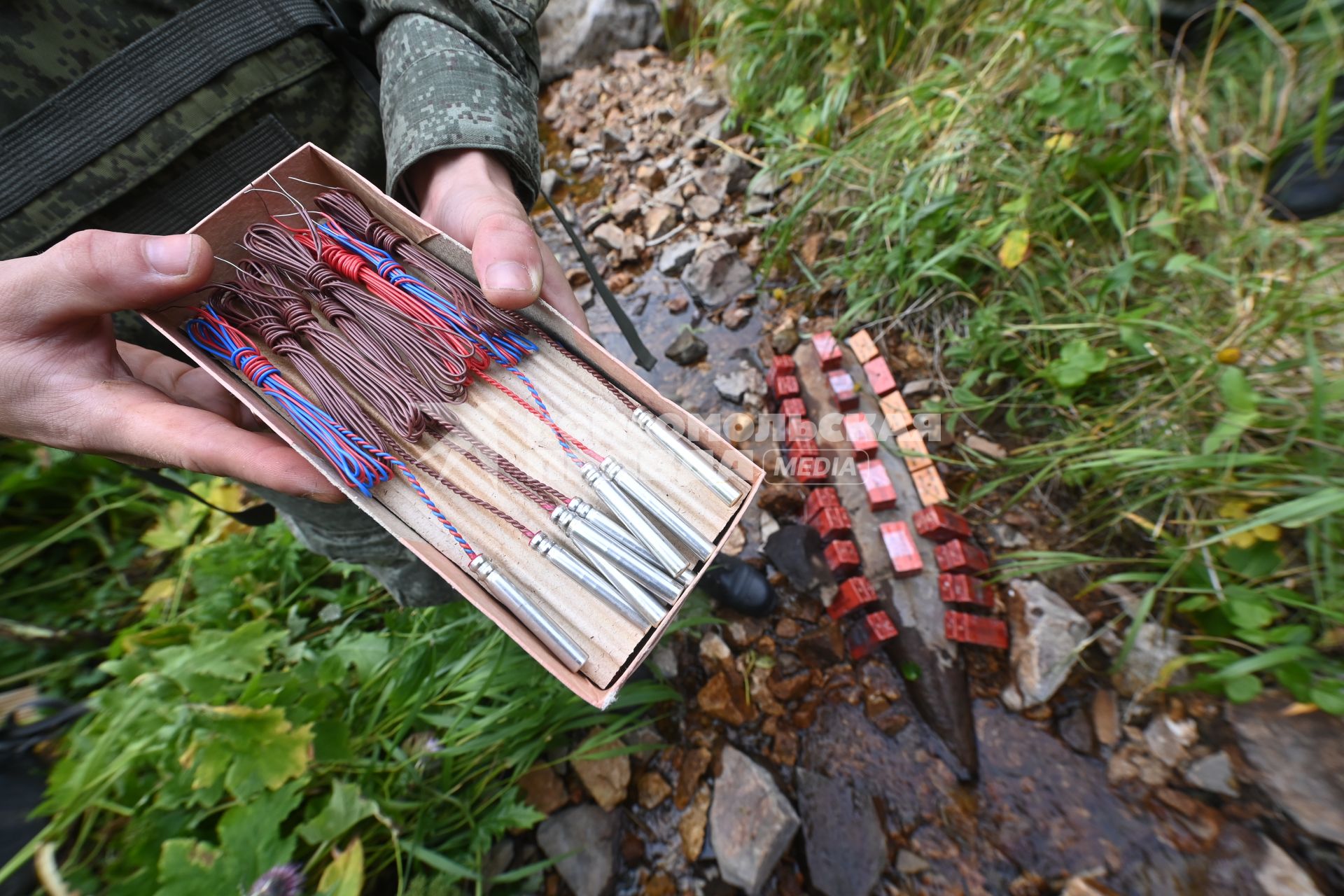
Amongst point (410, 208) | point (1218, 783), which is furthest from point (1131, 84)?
point (410, 208)

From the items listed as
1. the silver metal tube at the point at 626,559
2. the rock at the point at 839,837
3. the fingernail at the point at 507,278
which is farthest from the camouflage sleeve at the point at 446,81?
the rock at the point at 839,837

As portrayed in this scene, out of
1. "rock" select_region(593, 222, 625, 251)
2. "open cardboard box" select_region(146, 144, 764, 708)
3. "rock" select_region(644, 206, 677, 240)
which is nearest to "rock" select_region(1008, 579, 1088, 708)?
"open cardboard box" select_region(146, 144, 764, 708)

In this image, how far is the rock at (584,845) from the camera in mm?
2225

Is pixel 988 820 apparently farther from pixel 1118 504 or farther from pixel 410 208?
pixel 410 208

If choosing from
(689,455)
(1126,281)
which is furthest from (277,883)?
(1126,281)

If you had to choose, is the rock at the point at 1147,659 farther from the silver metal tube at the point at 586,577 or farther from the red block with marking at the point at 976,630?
the silver metal tube at the point at 586,577

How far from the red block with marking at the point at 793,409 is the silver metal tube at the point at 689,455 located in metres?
1.67

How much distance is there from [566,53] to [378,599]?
19.8ft

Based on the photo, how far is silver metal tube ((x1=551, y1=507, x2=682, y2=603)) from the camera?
1541mm

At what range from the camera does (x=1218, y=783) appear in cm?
214

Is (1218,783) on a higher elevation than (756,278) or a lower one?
lower

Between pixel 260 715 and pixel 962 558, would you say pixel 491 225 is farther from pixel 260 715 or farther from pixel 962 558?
pixel 962 558

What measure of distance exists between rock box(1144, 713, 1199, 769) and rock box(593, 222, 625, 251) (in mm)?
4227

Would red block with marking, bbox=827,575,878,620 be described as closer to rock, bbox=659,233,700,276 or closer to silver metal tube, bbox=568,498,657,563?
silver metal tube, bbox=568,498,657,563
